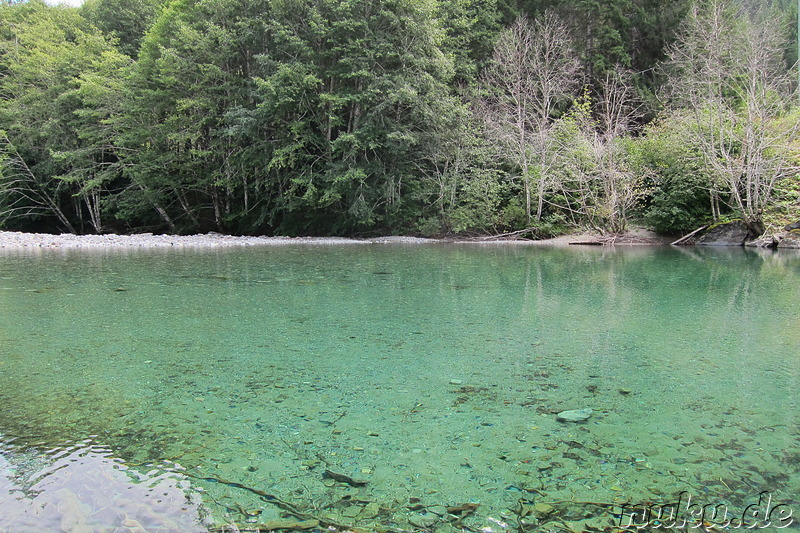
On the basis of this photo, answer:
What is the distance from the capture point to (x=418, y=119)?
16.1m

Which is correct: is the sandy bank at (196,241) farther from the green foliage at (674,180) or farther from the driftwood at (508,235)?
the green foliage at (674,180)

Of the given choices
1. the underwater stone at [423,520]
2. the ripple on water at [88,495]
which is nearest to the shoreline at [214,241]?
the ripple on water at [88,495]

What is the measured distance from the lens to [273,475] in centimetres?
172

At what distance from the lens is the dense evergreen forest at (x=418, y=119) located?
13.6m

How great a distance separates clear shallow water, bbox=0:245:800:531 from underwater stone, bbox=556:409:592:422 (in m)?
0.04

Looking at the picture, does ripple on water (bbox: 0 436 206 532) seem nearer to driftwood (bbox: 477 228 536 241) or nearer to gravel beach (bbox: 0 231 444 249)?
gravel beach (bbox: 0 231 444 249)

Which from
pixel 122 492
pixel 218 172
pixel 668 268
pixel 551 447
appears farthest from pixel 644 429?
pixel 218 172

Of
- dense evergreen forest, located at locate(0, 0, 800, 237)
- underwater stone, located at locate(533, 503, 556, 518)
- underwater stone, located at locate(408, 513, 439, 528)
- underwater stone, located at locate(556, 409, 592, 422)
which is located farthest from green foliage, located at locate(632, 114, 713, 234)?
underwater stone, located at locate(408, 513, 439, 528)

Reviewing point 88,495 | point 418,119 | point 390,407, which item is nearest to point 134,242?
point 418,119

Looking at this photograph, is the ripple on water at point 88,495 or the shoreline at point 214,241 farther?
the shoreline at point 214,241

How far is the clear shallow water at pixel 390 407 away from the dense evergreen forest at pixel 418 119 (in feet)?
32.1

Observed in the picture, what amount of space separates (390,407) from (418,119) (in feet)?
48.3

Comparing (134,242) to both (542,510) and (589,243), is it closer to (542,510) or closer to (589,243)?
(589,243)

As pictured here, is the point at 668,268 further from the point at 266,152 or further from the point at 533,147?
the point at 266,152
